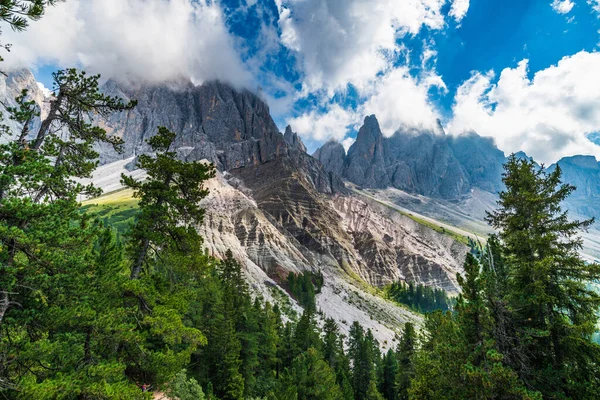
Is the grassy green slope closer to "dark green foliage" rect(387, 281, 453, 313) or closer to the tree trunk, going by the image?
"dark green foliage" rect(387, 281, 453, 313)

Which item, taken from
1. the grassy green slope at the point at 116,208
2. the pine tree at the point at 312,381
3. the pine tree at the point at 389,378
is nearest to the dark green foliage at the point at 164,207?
the pine tree at the point at 312,381

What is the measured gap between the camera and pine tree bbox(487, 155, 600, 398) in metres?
A: 10.7

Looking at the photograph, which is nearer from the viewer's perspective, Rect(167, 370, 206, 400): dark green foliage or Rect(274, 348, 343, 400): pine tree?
Rect(167, 370, 206, 400): dark green foliage

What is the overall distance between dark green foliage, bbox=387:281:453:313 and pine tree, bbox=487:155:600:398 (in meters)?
124

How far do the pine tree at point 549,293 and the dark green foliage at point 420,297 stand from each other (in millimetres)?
123542

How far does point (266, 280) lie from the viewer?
303 feet

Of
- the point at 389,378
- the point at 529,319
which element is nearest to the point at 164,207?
the point at 529,319

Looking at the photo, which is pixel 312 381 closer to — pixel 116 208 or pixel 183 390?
pixel 183 390

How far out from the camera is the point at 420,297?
13225 cm

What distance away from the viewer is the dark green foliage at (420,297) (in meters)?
130

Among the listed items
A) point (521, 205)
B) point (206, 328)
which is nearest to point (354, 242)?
point (206, 328)

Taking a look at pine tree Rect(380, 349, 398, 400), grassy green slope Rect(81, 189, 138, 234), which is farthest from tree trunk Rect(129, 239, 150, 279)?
grassy green slope Rect(81, 189, 138, 234)

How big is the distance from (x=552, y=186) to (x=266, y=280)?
Answer: 85.4 m

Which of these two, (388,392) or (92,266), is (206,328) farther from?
(388,392)
